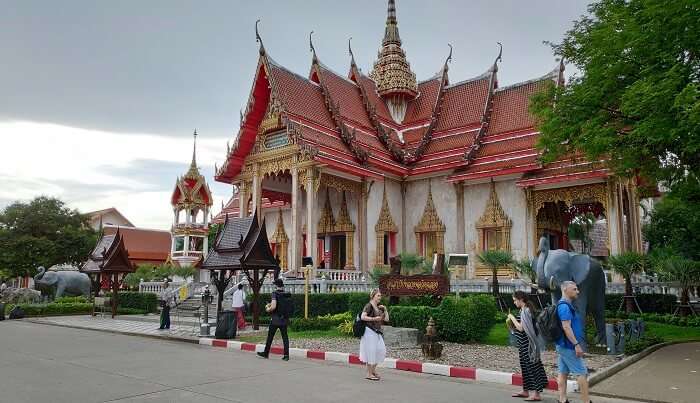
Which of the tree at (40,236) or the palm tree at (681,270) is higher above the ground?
the tree at (40,236)

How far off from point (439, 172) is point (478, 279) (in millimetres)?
4819

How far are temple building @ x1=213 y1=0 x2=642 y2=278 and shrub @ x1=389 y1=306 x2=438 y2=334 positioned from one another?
7.69m

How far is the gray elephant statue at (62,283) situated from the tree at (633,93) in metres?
23.7

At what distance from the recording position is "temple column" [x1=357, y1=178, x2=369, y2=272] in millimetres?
21328

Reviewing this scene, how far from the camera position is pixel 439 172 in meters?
22.3

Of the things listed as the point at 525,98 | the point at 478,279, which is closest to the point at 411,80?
the point at 525,98

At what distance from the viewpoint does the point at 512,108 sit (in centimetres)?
2331

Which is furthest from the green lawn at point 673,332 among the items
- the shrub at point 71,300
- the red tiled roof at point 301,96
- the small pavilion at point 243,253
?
the shrub at point 71,300

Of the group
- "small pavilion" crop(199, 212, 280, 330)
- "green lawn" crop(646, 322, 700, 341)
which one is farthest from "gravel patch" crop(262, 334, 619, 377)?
"green lawn" crop(646, 322, 700, 341)

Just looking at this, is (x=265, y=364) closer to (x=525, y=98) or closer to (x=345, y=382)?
(x=345, y=382)

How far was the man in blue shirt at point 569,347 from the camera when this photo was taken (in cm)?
536

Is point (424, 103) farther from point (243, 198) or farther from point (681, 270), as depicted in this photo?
point (681, 270)

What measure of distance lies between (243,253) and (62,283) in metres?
18.0

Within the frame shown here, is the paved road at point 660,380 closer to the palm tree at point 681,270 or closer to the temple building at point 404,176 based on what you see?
the palm tree at point 681,270
